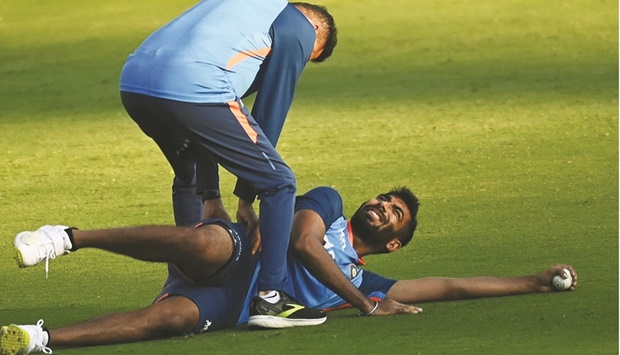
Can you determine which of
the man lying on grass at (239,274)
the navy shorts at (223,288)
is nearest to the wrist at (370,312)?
the man lying on grass at (239,274)

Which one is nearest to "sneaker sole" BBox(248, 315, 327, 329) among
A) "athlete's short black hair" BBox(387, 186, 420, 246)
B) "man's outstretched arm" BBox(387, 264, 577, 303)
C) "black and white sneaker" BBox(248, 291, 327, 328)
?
"black and white sneaker" BBox(248, 291, 327, 328)

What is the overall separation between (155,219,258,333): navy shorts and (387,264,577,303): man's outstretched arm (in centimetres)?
70

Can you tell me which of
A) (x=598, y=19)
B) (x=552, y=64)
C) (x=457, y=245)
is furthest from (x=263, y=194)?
(x=598, y=19)

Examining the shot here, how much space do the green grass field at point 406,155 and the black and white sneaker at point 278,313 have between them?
61mm

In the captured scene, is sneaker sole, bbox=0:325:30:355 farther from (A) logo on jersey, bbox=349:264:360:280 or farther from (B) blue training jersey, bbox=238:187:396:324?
(A) logo on jersey, bbox=349:264:360:280

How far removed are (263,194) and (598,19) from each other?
10703 mm

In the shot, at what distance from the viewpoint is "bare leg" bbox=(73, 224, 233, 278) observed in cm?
525

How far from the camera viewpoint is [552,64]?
13688 mm

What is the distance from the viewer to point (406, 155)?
1025cm

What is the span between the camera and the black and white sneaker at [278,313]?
5.48 m

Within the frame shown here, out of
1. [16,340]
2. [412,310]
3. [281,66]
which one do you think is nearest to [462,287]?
[412,310]

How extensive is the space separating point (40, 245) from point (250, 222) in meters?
0.98

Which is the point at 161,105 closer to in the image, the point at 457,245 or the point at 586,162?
the point at 457,245

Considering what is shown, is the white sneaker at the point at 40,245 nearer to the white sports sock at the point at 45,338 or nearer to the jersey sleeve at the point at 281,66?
the white sports sock at the point at 45,338
